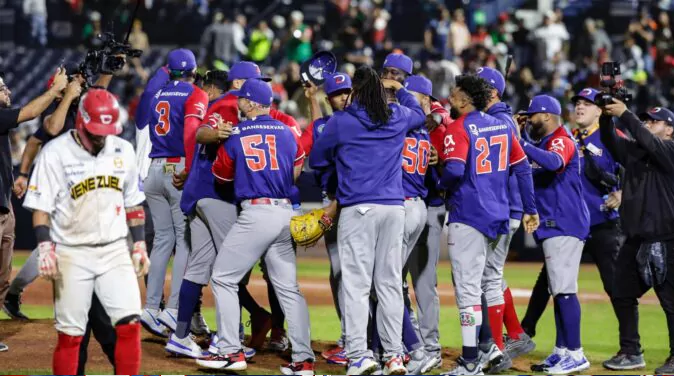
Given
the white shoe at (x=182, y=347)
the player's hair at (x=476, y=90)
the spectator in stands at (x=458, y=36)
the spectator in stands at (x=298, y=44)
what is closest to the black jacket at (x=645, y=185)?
the player's hair at (x=476, y=90)

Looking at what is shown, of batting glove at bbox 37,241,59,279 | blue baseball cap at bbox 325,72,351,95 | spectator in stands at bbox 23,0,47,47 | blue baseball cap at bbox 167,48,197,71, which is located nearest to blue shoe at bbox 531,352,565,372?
blue baseball cap at bbox 325,72,351,95

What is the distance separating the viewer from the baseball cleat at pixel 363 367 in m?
8.16

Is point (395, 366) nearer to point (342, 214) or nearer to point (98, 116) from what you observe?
point (342, 214)

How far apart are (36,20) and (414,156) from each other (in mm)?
15978

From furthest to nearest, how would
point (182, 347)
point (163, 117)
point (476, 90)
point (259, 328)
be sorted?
point (163, 117) < point (259, 328) < point (182, 347) < point (476, 90)

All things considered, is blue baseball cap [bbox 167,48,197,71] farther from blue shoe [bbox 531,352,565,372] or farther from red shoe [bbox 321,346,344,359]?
blue shoe [bbox 531,352,565,372]

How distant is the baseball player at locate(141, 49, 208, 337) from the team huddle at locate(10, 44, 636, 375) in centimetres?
2

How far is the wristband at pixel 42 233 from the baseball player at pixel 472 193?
119 inches

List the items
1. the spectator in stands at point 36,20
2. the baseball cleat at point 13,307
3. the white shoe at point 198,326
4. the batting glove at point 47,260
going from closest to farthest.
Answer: the batting glove at point 47,260 < the white shoe at point 198,326 < the baseball cleat at point 13,307 < the spectator in stands at point 36,20

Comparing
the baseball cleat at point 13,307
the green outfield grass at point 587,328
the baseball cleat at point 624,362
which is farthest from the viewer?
the baseball cleat at point 13,307

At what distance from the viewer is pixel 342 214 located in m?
8.32

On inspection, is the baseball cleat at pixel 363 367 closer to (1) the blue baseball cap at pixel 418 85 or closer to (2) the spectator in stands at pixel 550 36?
(1) the blue baseball cap at pixel 418 85

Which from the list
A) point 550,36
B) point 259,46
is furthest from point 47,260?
point 550,36

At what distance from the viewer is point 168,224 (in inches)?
392
